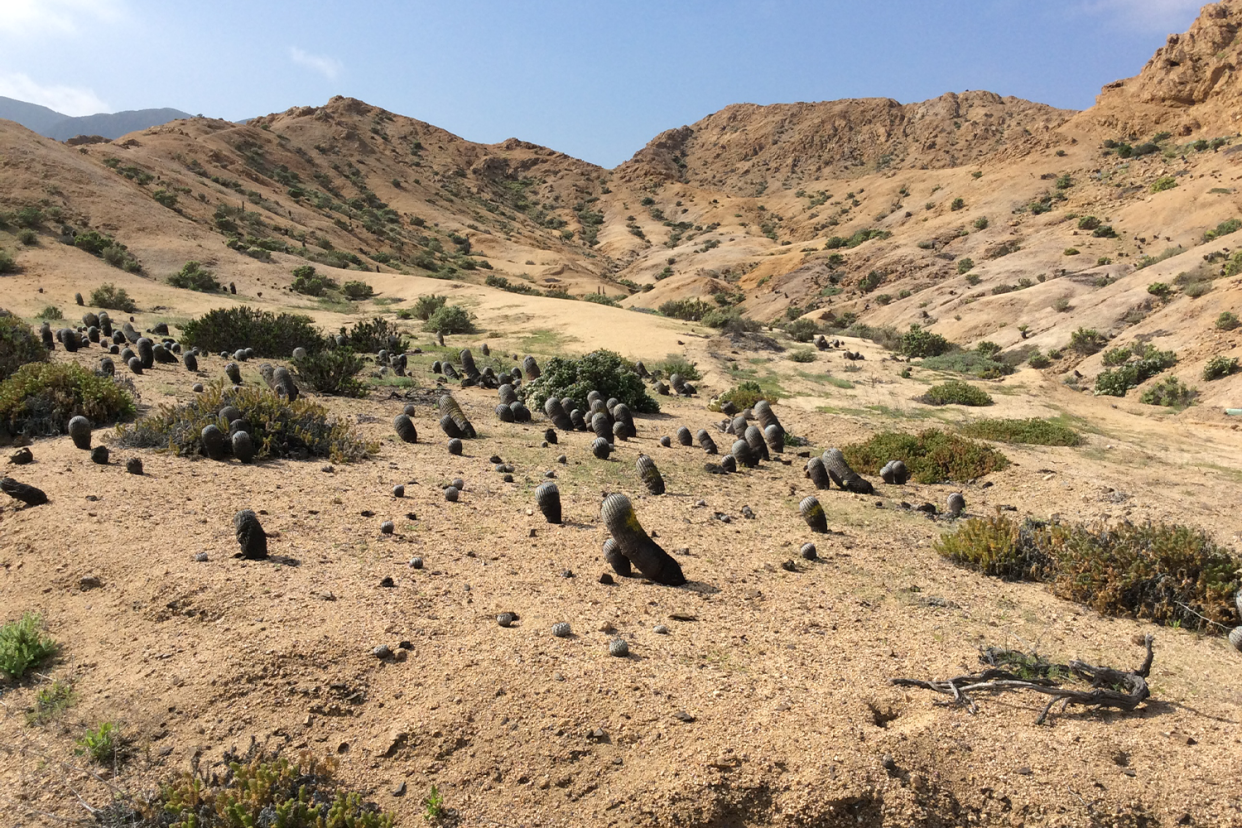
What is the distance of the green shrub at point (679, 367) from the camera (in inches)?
680

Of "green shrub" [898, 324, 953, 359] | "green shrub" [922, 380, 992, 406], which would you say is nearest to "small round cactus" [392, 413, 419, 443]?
"green shrub" [922, 380, 992, 406]

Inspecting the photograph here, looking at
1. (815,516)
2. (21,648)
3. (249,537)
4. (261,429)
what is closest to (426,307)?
(261,429)

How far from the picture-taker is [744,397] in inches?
566

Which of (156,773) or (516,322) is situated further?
(516,322)

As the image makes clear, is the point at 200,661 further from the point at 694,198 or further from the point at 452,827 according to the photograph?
the point at 694,198

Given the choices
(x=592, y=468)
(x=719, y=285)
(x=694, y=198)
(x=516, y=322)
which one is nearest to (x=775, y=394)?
(x=592, y=468)

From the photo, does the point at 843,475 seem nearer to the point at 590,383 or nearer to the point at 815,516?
the point at 815,516

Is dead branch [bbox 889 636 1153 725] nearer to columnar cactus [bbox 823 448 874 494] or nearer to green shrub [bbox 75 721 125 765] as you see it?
green shrub [bbox 75 721 125 765]

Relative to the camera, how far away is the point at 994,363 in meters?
20.3

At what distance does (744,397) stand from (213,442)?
987cm

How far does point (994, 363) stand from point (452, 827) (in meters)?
21.1

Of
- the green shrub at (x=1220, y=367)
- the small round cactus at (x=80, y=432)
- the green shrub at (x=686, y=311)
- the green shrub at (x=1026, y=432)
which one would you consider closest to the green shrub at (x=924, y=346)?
the green shrub at (x=1220, y=367)

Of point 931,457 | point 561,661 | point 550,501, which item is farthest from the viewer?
point 931,457

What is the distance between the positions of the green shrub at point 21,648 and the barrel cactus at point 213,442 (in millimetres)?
3442
